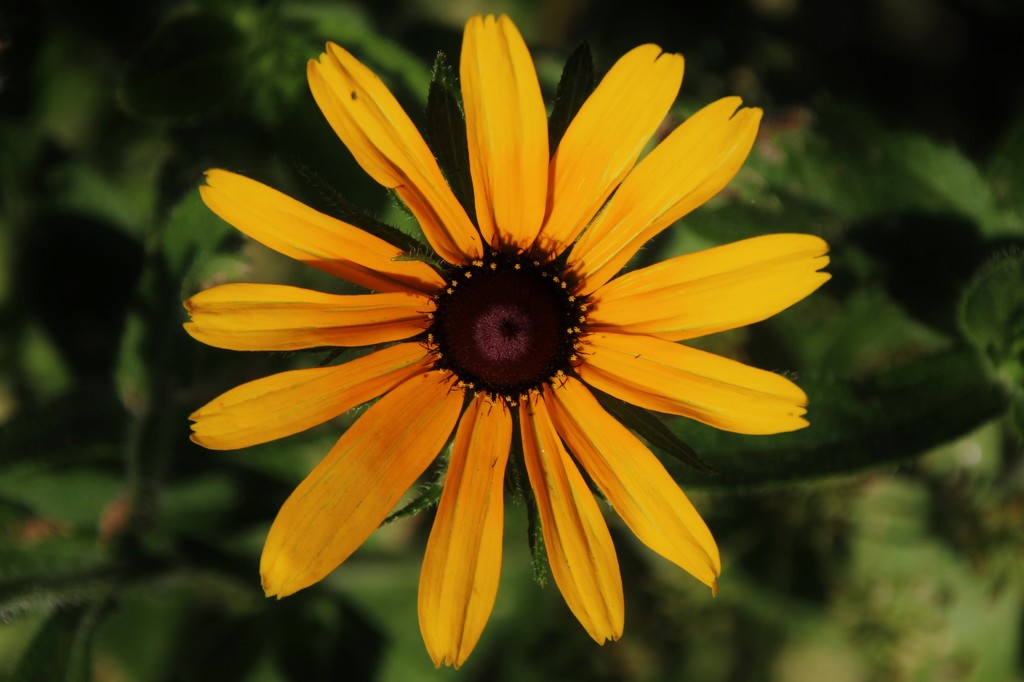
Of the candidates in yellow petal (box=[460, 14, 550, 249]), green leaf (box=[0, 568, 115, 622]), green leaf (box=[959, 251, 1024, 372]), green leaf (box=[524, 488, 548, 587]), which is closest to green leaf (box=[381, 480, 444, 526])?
green leaf (box=[524, 488, 548, 587])

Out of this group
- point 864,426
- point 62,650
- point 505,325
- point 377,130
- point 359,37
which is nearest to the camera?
point 377,130

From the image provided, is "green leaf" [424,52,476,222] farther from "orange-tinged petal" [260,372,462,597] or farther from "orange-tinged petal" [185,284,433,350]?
"orange-tinged petal" [260,372,462,597]

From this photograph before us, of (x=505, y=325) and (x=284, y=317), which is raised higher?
(x=505, y=325)

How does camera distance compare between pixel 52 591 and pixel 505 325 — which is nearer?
pixel 505 325

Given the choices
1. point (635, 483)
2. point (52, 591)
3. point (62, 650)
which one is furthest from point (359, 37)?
point (62, 650)

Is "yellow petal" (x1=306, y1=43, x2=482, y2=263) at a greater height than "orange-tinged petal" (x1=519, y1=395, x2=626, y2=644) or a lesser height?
greater

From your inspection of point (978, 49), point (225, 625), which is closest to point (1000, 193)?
point (978, 49)

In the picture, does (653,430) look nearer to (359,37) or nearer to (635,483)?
(635,483)
